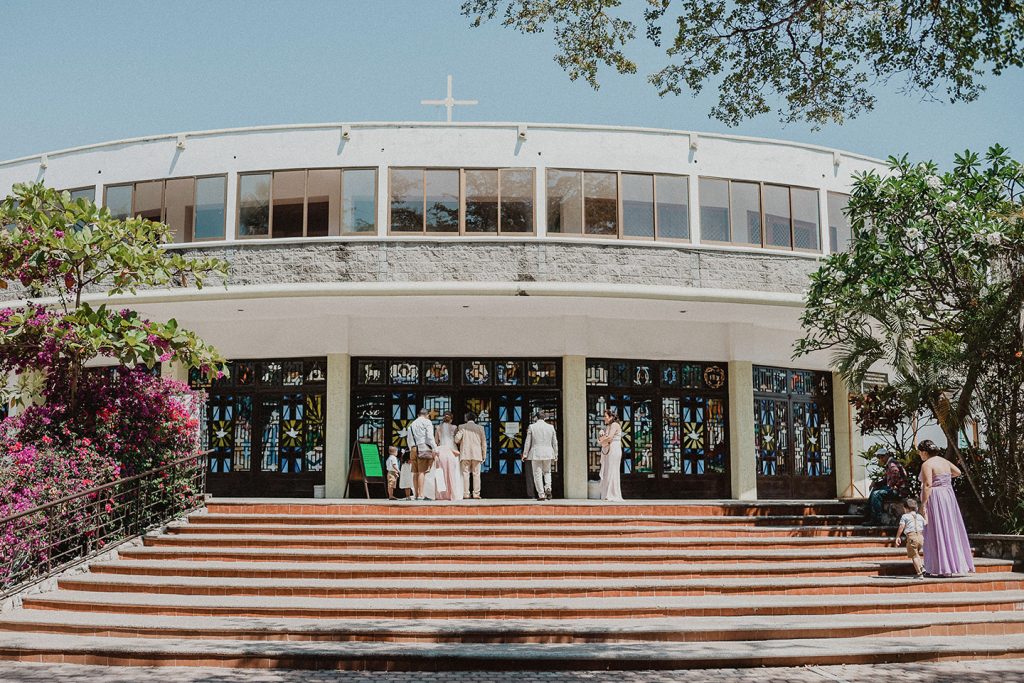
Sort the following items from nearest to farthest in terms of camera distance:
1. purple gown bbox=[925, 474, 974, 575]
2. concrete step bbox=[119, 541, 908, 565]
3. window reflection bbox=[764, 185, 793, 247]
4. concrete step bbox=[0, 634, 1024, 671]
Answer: concrete step bbox=[0, 634, 1024, 671] < purple gown bbox=[925, 474, 974, 575] < concrete step bbox=[119, 541, 908, 565] < window reflection bbox=[764, 185, 793, 247]

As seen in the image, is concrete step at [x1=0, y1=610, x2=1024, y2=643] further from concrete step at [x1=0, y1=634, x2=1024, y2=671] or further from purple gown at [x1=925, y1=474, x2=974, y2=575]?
purple gown at [x1=925, y1=474, x2=974, y2=575]

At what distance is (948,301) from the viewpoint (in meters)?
14.6

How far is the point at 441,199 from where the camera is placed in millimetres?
16906

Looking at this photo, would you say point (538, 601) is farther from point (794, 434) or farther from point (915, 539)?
point (794, 434)

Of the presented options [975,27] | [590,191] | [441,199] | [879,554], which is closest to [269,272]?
[441,199]

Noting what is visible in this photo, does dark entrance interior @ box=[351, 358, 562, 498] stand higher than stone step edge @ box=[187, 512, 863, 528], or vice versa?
dark entrance interior @ box=[351, 358, 562, 498]

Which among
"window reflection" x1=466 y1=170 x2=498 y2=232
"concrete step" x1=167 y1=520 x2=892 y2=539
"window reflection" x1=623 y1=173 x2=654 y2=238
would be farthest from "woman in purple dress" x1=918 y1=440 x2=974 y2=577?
"window reflection" x1=466 y1=170 x2=498 y2=232

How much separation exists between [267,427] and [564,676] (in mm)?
11896

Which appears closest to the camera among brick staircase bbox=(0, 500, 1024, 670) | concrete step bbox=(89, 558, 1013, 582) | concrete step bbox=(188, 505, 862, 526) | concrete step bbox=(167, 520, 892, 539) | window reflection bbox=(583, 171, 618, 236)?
brick staircase bbox=(0, 500, 1024, 670)

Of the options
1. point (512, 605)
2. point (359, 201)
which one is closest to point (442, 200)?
point (359, 201)

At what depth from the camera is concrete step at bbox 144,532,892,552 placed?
42.6 feet

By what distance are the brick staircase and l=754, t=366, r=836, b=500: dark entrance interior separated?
3.95 metres

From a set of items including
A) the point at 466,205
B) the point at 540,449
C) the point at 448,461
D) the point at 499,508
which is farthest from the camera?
the point at 466,205

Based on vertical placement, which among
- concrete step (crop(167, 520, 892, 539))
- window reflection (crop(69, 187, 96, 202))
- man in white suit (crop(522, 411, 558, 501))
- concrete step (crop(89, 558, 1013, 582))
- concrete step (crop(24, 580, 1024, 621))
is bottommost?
concrete step (crop(24, 580, 1024, 621))
